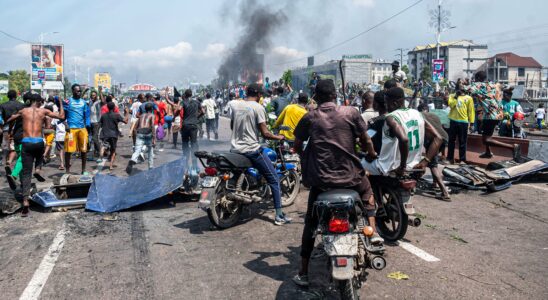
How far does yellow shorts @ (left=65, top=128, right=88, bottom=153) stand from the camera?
11023 mm

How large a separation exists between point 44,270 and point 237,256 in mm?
1950

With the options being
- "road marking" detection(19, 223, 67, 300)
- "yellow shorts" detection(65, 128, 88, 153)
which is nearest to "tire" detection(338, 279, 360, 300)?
"road marking" detection(19, 223, 67, 300)

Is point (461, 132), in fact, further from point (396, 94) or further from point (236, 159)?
point (236, 159)

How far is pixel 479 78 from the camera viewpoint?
10633 millimetres

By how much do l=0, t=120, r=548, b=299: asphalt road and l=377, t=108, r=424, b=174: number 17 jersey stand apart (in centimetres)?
97

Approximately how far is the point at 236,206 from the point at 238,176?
1.33ft

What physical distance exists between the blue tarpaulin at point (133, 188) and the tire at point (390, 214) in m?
3.23

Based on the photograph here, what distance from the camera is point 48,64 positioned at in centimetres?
5703

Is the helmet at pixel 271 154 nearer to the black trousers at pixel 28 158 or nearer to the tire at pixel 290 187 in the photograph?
the tire at pixel 290 187

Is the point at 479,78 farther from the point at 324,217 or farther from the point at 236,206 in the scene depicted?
the point at 324,217

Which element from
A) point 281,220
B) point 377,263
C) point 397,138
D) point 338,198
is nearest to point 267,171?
point 281,220

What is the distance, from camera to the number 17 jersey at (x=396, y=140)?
5.27 meters

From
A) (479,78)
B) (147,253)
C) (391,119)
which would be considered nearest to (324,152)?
(391,119)

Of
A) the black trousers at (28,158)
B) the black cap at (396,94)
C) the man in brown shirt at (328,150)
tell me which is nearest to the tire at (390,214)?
the black cap at (396,94)
